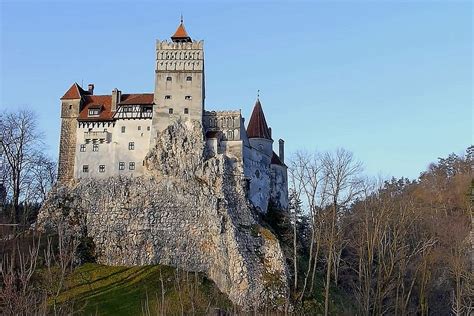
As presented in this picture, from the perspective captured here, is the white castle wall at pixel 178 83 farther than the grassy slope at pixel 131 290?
Yes

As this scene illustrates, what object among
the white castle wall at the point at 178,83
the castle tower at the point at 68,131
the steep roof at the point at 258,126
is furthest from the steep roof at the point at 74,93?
the steep roof at the point at 258,126

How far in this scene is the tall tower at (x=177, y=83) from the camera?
60438mm

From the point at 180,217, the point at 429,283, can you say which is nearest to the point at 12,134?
the point at 180,217

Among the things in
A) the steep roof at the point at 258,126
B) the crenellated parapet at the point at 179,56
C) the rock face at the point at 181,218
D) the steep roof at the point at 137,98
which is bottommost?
the rock face at the point at 181,218

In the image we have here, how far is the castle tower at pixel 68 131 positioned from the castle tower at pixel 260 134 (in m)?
16.9

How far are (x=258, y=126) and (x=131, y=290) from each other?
22.3 m

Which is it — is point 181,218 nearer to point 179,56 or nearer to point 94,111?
point 94,111

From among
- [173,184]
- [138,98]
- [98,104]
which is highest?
[138,98]

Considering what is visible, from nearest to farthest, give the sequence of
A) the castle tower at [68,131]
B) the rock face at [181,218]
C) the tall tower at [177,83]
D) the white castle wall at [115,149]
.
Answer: the rock face at [181,218] → the white castle wall at [115,149] → the tall tower at [177,83] → the castle tower at [68,131]

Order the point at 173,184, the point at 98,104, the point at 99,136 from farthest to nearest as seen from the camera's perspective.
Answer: the point at 98,104 < the point at 99,136 < the point at 173,184

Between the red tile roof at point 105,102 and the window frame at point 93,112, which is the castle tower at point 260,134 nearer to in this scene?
the red tile roof at point 105,102

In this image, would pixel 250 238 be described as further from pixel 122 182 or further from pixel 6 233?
pixel 6 233

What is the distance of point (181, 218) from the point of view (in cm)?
5694

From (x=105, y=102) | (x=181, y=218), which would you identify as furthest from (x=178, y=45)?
(x=181, y=218)
